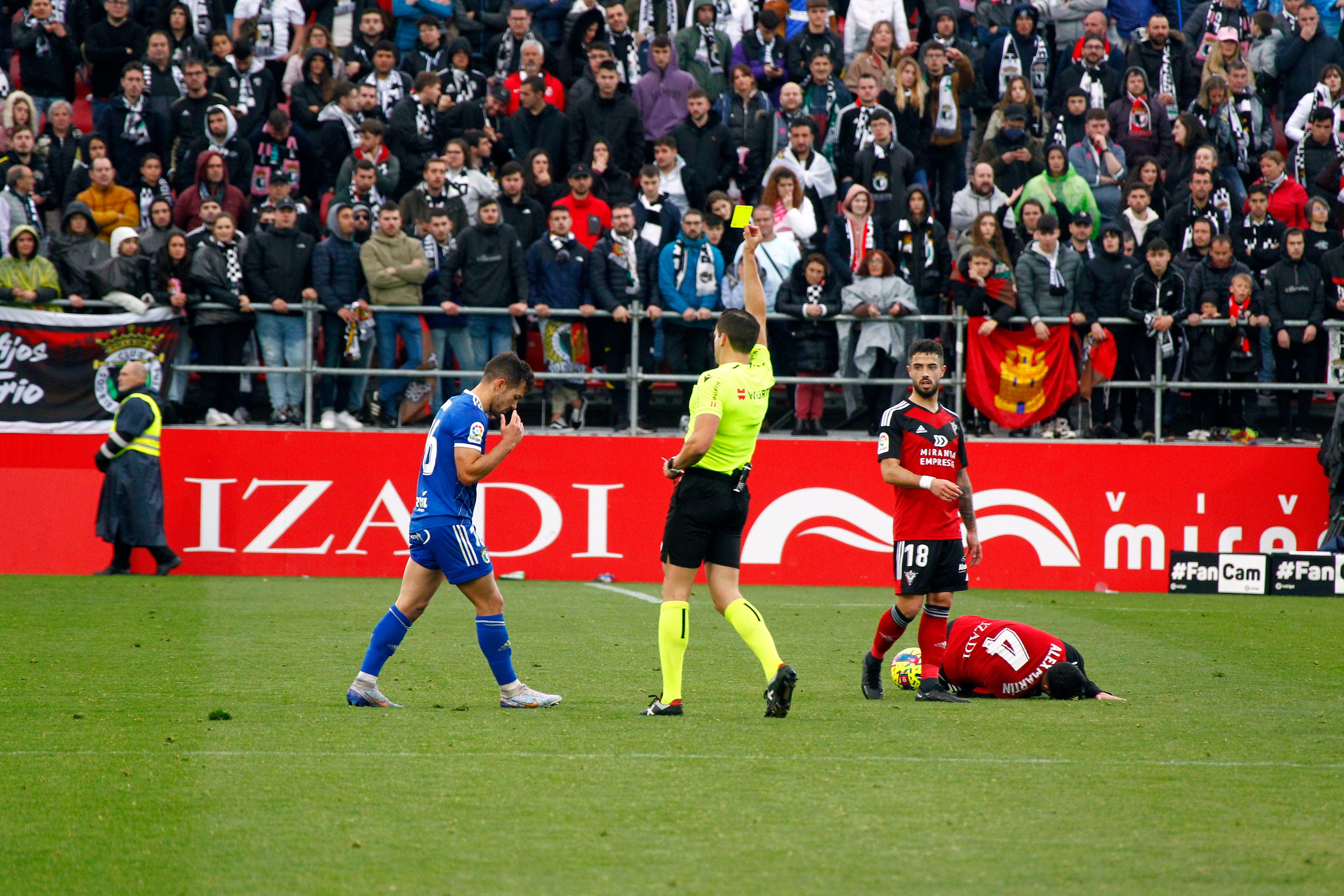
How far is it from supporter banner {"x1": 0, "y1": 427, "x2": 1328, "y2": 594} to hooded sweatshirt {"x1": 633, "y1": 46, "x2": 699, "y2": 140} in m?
4.68

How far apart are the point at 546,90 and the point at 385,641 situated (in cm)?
1202

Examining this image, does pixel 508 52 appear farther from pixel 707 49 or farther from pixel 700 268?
pixel 700 268

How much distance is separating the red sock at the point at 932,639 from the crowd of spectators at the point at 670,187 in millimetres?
7617

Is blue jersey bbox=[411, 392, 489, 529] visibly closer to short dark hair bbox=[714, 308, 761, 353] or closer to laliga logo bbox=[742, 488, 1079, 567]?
short dark hair bbox=[714, 308, 761, 353]

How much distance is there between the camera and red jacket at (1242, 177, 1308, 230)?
18.2 m

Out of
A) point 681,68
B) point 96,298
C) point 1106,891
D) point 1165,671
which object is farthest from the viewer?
point 681,68

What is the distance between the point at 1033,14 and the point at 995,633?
13.3 meters

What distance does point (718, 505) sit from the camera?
26.4 ft

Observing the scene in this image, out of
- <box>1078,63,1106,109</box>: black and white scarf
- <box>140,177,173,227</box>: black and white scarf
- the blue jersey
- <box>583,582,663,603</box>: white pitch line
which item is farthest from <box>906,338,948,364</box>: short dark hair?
<box>1078,63,1106,109</box>: black and white scarf

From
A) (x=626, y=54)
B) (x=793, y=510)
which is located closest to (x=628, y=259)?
(x=793, y=510)

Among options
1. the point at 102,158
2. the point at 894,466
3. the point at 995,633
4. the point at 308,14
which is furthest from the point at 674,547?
the point at 308,14

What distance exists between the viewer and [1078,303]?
54.5 feet

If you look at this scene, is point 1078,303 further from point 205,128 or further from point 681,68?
point 205,128

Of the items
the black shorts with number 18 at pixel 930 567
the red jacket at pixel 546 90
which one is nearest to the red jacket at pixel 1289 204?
the red jacket at pixel 546 90
